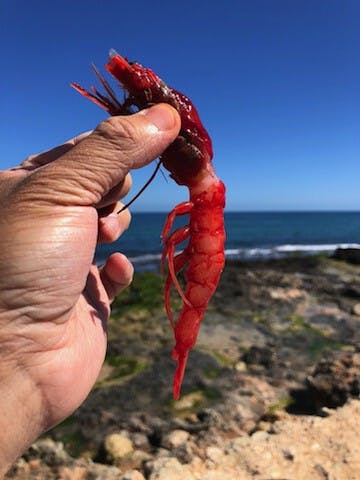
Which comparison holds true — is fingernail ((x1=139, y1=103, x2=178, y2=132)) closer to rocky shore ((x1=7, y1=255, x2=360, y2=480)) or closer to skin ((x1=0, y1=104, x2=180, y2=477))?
skin ((x1=0, y1=104, x2=180, y2=477))

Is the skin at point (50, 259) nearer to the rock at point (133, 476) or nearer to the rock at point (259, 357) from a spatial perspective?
the rock at point (133, 476)

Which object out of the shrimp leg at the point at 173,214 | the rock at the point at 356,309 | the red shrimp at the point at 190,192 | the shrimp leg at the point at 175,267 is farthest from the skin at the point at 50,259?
the rock at the point at 356,309

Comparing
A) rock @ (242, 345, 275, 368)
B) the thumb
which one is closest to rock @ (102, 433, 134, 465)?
the thumb

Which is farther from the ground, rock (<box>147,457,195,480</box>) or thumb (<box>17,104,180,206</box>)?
A: thumb (<box>17,104,180,206</box>)

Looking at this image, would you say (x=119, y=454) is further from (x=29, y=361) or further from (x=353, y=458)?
(x=29, y=361)

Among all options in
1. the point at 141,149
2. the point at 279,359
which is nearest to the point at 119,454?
the point at 141,149

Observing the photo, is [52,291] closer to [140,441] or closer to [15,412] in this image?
[15,412]
